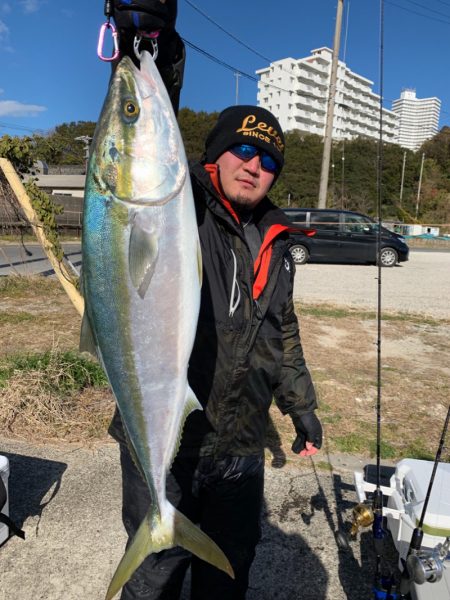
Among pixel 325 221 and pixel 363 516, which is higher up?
pixel 325 221

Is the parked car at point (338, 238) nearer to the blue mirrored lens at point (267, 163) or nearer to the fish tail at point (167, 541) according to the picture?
the blue mirrored lens at point (267, 163)

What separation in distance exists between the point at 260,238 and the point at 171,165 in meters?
0.82

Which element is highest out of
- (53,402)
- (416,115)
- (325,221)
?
(416,115)

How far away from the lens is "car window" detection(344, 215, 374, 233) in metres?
17.2

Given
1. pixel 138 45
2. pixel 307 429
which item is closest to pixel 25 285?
pixel 307 429

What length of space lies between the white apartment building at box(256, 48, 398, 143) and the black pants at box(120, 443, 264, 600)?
8711cm

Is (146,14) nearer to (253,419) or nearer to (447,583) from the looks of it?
(253,419)

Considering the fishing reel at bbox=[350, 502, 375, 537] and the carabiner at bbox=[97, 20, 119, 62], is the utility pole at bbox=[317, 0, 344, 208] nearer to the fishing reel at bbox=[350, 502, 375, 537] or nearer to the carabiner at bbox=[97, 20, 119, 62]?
the fishing reel at bbox=[350, 502, 375, 537]

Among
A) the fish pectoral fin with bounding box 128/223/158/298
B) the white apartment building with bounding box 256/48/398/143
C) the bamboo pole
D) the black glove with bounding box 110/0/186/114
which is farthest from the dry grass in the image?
the white apartment building with bounding box 256/48/398/143

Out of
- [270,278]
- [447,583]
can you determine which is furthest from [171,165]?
[447,583]

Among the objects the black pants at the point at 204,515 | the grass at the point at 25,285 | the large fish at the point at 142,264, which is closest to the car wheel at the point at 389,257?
the grass at the point at 25,285

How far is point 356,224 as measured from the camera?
56.4 ft

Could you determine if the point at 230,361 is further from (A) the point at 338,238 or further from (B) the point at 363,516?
(A) the point at 338,238

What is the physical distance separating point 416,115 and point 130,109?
154064 millimetres
